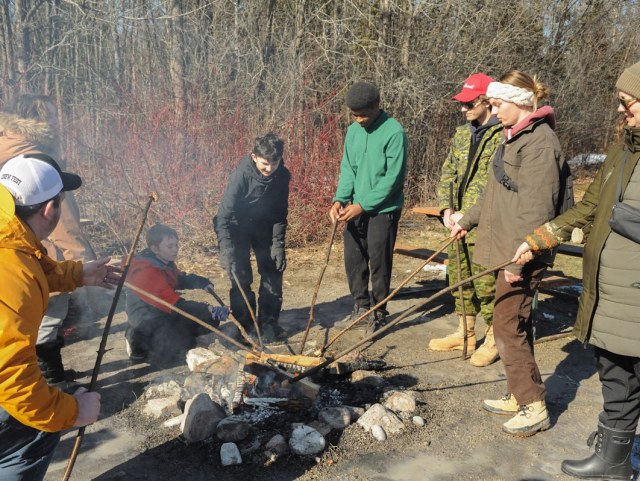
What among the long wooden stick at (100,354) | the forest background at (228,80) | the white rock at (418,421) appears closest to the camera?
the long wooden stick at (100,354)

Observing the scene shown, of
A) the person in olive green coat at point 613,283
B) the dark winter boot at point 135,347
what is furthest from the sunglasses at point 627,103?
the dark winter boot at point 135,347

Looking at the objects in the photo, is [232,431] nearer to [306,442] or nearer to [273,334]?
[306,442]

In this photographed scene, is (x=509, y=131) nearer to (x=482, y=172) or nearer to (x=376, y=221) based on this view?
(x=482, y=172)

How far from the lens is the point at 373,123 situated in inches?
198

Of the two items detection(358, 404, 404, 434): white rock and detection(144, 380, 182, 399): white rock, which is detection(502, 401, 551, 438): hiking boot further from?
detection(144, 380, 182, 399): white rock

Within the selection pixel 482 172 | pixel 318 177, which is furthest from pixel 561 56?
pixel 482 172


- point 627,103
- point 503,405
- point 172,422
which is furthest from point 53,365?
point 627,103

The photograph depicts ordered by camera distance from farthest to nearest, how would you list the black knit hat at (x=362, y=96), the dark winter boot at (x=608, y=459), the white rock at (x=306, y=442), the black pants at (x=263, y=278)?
1. the black pants at (x=263, y=278)
2. the black knit hat at (x=362, y=96)
3. the white rock at (x=306, y=442)
4. the dark winter boot at (x=608, y=459)

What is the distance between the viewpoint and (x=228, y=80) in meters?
10.0

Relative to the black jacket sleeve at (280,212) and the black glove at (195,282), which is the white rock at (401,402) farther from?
the black glove at (195,282)

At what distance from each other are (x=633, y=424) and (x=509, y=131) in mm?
1900

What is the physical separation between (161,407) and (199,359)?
0.63 m

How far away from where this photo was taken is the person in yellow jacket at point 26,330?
6.25 ft

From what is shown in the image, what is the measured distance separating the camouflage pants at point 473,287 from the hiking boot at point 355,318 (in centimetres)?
93
